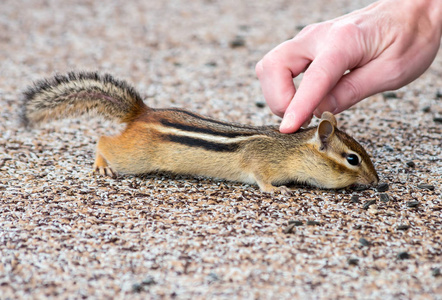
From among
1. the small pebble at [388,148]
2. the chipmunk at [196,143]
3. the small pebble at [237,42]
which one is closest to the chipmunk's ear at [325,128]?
the chipmunk at [196,143]

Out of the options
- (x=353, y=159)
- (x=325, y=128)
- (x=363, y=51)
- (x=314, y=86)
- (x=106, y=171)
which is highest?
(x=363, y=51)

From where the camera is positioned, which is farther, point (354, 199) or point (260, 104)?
point (260, 104)

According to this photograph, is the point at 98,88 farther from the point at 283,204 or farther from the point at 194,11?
the point at 194,11

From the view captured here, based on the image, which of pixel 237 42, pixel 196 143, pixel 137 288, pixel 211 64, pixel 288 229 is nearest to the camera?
pixel 137 288

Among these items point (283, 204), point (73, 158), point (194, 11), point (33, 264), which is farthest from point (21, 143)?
point (194, 11)

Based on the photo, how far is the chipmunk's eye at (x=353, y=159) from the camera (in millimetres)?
3169

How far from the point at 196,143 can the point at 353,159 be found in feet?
3.20

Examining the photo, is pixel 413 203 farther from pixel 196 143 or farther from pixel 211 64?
pixel 211 64

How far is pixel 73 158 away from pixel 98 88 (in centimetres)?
59

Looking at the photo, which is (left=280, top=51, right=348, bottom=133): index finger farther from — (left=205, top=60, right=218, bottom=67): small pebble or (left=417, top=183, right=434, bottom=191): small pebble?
(left=205, top=60, right=218, bottom=67): small pebble

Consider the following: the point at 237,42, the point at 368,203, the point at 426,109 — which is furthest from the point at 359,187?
the point at 237,42

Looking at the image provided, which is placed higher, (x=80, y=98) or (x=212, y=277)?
(x=80, y=98)

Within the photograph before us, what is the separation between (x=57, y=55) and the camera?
237 inches

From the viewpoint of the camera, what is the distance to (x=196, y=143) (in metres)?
3.28
